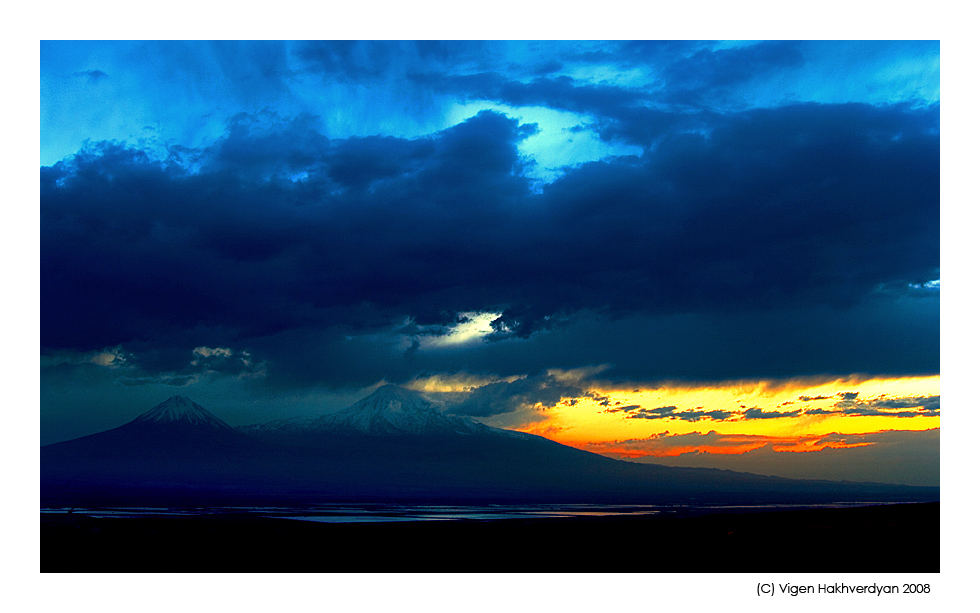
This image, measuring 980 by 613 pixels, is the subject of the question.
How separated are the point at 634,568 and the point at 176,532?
22531 mm

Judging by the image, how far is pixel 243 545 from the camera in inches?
1150

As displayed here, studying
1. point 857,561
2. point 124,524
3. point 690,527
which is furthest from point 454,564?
point 124,524

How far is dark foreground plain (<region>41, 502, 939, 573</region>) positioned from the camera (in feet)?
79.6

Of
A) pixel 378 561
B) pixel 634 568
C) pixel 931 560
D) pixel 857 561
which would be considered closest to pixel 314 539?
pixel 378 561

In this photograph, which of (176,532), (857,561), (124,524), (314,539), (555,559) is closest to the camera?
(857,561)

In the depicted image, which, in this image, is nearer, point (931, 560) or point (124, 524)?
point (931, 560)

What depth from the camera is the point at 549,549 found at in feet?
89.8

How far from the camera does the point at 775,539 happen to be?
26156 millimetres

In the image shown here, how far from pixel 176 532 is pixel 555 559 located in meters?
19.6

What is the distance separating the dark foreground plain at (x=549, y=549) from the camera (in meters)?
24.3

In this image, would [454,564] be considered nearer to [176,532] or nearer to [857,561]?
[857,561]
